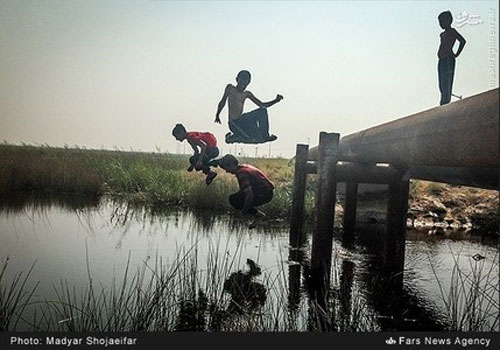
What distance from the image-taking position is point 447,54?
2.78 m

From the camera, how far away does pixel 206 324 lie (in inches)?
97.3

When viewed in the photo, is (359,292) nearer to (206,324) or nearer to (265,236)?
(206,324)

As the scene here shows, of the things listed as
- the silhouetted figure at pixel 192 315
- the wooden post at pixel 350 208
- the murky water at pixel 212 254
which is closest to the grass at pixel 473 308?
the murky water at pixel 212 254

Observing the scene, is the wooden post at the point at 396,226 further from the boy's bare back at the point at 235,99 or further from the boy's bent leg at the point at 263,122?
the boy's bare back at the point at 235,99

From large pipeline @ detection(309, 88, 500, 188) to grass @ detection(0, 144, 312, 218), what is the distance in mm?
997

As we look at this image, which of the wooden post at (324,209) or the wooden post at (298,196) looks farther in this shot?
the wooden post at (298,196)

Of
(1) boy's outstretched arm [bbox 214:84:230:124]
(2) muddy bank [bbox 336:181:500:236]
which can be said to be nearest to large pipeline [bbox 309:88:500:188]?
(1) boy's outstretched arm [bbox 214:84:230:124]

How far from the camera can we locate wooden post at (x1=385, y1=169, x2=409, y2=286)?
338cm

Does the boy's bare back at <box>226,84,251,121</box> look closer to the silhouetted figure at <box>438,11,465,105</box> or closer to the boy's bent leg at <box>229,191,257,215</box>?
the boy's bent leg at <box>229,191,257,215</box>

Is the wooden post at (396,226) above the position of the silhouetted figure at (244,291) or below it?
above

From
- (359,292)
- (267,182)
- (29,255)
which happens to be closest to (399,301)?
(359,292)

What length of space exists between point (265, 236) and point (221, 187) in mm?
669

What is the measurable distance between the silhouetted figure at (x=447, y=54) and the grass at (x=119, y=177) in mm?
1318

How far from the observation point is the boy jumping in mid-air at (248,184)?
272cm
